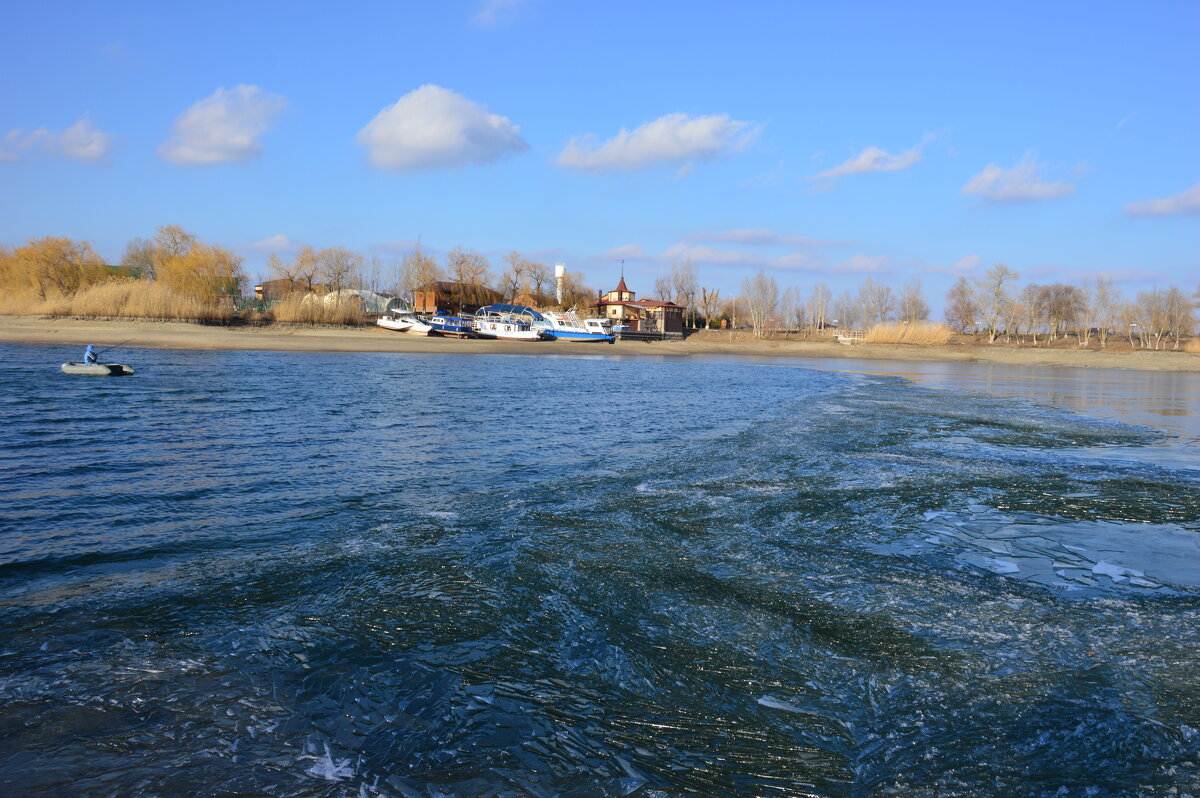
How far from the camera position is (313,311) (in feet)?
225

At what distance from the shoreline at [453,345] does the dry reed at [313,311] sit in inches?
90.9

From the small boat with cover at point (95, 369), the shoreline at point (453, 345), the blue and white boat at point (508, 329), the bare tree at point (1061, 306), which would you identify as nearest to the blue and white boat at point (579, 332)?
the blue and white boat at point (508, 329)

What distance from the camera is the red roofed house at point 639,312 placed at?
302 feet

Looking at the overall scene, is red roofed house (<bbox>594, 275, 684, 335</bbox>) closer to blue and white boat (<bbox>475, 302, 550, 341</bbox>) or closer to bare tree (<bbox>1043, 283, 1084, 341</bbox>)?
blue and white boat (<bbox>475, 302, 550, 341</bbox>)

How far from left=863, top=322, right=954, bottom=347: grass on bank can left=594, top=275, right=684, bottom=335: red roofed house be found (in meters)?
22.4

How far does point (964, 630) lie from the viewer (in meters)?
5.32

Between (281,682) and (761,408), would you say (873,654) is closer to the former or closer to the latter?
(281,682)

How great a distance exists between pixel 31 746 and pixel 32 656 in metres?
1.37

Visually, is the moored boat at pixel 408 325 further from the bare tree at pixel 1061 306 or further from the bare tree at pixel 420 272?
the bare tree at pixel 1061 306

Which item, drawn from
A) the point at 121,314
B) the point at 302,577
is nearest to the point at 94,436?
the point at 302,577

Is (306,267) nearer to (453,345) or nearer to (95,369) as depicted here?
(453,345)

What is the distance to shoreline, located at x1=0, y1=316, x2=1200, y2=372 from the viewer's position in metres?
49.6

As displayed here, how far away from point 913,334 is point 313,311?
193ft

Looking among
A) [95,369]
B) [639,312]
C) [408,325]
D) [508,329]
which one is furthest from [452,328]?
[95,369]
